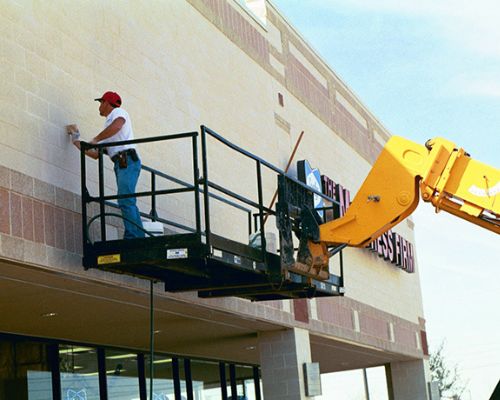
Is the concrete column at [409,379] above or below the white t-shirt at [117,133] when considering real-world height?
below

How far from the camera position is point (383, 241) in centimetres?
2833

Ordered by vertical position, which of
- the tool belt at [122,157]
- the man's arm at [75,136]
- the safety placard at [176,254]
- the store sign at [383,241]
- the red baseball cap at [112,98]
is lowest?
the safety placard at [176,254]

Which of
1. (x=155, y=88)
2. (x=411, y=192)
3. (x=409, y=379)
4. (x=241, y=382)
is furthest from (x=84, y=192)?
(x=409, y=379)

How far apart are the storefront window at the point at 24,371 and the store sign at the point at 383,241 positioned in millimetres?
7107

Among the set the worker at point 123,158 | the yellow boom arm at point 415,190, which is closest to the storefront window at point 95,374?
the worker at point 123,158

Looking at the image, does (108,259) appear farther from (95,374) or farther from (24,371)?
(95,374)

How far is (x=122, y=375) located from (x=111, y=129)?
851 centimetres

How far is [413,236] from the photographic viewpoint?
34750 millimetres

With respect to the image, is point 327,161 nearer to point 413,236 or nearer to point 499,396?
point 413,236

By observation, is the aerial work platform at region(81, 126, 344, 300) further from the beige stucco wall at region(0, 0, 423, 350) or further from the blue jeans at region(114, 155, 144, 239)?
the beige stucco wall at region(0, 0, 423, 350)

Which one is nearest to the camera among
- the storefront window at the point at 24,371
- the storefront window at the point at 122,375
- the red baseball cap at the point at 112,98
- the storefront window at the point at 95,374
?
the red baseball cap at the point at 112,98

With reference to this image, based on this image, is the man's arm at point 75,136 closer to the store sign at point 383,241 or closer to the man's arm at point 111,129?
the man's arm at point 111,129

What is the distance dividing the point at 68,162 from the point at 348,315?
12025mm

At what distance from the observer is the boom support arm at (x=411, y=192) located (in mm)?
14523
